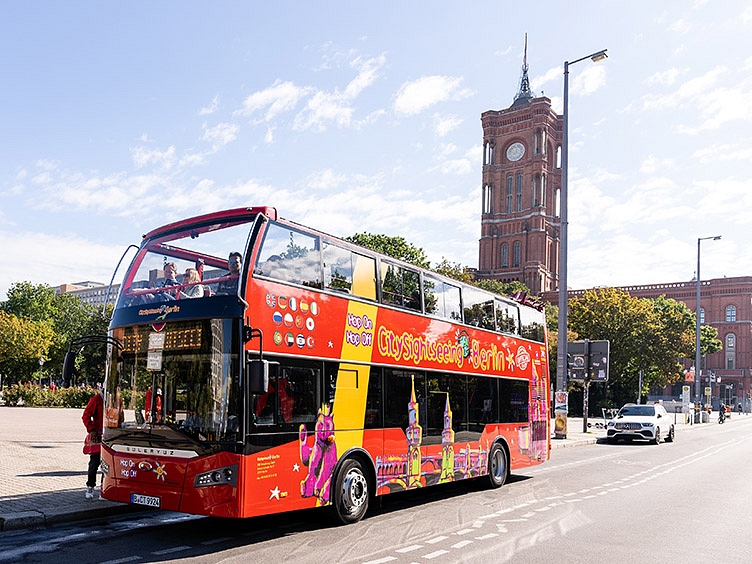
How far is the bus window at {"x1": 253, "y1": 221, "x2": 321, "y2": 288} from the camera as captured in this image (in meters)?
8.75

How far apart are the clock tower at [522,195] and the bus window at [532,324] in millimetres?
89228

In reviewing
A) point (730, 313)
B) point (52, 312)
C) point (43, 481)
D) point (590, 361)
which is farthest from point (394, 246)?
point (730, 313)

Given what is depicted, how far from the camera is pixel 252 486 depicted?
320 inches

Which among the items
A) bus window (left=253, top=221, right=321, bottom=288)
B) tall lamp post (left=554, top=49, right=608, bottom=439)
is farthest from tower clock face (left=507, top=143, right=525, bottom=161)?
bus window (left=253, top=221, right=321, bottom=288)

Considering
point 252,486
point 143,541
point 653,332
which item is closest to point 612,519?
point 252,486

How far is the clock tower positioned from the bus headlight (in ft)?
324

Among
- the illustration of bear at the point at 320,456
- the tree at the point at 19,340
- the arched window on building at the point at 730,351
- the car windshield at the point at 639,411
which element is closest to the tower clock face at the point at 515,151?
the arched window on building at the point at 730,351

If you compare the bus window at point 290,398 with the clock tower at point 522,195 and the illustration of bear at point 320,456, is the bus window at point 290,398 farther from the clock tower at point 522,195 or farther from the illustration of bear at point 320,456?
the clock tower at point 522,195

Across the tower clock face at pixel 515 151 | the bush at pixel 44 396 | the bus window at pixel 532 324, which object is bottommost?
the bush at pixel 44 396

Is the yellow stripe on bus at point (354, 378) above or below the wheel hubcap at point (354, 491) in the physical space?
above

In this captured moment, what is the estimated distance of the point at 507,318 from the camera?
14719 mm

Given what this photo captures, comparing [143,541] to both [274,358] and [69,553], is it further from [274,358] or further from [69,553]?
[274,358]

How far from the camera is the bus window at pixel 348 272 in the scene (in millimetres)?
9836

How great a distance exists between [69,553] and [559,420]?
22.1 m
